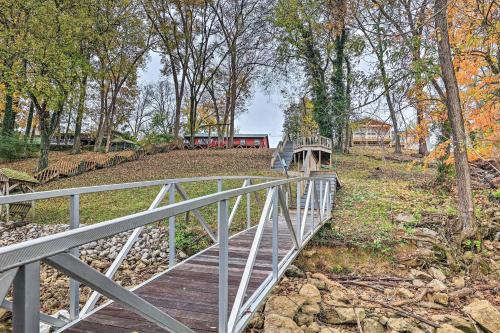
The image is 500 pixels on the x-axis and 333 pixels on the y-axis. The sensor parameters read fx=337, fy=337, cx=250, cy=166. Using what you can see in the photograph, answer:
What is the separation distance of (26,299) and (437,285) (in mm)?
6458

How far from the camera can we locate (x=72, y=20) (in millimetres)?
13984

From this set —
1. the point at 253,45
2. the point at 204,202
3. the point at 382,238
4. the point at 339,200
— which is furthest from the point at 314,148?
the point at 204,202

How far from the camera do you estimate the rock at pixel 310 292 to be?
5.46 m

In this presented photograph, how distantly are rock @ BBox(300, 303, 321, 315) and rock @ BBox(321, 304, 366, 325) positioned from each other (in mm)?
103

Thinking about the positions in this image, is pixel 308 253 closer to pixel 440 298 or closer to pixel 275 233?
pixel 440 298

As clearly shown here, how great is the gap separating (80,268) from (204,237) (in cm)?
706

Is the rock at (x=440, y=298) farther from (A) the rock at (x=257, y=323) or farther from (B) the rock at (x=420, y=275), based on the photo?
(A) the rock at (x=257, y=323)

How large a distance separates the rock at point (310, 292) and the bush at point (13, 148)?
829 inches

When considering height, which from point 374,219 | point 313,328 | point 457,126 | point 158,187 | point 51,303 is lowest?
point 51,303

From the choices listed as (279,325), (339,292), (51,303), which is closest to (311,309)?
(279,325)

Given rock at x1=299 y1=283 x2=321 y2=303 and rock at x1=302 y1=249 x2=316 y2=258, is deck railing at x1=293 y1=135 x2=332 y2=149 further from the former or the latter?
rock at x1=299 y1=283 x2=321 y2=303

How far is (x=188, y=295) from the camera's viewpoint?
10.7ft

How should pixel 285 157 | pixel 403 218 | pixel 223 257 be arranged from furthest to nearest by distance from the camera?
pixel 285 157 → pixel 403 218 → pixel 223 257

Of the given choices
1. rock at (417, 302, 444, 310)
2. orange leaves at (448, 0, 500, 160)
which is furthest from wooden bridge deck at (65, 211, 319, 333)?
orange leaves at (448, 0, 500, 160)
